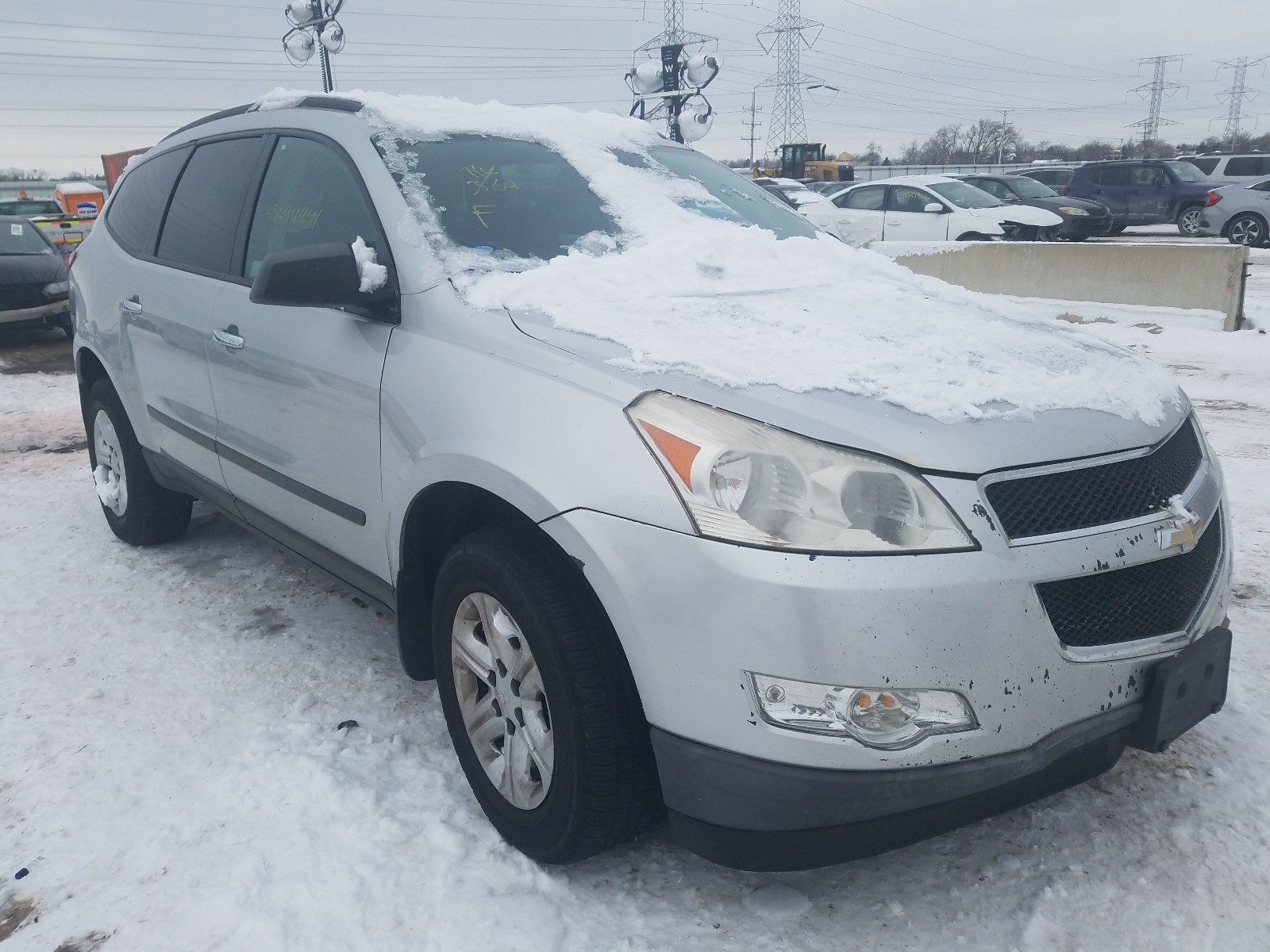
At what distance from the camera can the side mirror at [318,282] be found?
2.49m

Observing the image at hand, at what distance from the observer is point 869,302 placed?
2.71 m

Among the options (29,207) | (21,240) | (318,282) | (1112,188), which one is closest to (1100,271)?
(318,282)

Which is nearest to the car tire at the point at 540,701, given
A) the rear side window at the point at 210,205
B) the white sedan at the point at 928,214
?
the rear side window at the point at 210,205

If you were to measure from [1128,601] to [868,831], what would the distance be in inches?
26.4

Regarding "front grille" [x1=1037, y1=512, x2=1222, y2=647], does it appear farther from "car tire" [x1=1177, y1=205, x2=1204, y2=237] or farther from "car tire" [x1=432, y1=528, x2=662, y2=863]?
"car tire" [x1=1177, y1=205, x2=1204, y2=237]

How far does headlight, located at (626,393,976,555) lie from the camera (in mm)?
1784

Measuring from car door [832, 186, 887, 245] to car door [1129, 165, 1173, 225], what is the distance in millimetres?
8299

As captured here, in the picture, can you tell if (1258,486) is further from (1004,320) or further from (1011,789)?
(1011,789)

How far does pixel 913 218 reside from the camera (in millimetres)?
15523

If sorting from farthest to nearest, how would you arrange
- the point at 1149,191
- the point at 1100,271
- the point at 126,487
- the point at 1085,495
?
the point at 1149,191
the point at 1100,271
the point at 126,487
the point at 1085,495

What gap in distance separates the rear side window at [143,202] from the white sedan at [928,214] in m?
12.0

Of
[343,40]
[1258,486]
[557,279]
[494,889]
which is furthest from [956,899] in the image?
[343,40]

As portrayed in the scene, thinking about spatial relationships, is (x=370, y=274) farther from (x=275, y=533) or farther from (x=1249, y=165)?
(x=1249, y=165)

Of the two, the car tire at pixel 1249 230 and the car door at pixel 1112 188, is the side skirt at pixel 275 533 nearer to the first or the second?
the car tire at pixel 1249 230
